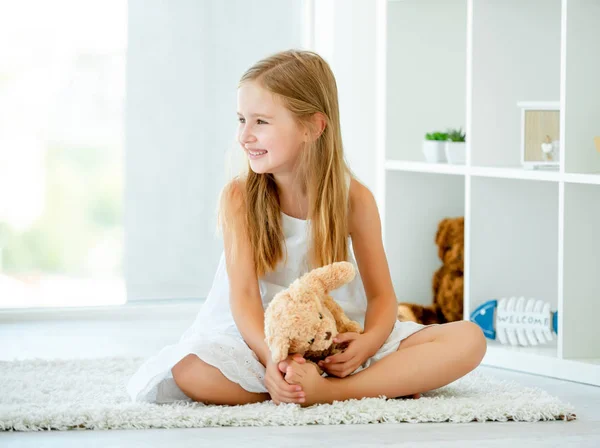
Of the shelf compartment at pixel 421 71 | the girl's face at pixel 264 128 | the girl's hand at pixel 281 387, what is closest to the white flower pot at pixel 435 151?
the shelf compartment at pixel 421 71

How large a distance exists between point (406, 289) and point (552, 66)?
2.04ft

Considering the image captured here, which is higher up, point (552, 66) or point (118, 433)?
point (552, 66)

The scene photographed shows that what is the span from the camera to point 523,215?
2113 mm

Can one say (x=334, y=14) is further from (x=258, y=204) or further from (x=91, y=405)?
(x=91, y=405)

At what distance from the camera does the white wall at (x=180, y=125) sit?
2625 mm

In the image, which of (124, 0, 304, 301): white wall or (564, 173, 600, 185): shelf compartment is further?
(124, 0, 304, 301): white wall

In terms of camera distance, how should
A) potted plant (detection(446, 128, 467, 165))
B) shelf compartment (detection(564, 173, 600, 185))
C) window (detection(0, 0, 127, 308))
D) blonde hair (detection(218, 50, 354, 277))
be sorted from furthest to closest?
window (detection(0, 0, 127, 308)) → potted plant (detection(446, 128, 467, 165)) → shelf compartment (detection(564, 173, 600, 185)) → blonde hair (detection(218, 50, 354, 277))

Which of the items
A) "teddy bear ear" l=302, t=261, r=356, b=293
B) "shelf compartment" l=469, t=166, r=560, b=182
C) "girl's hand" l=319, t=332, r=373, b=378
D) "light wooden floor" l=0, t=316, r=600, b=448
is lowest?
"light wooden floor" l=0, t=316, r=600, b=448

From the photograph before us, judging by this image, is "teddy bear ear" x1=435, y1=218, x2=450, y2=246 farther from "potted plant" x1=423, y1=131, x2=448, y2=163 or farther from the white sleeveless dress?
the white sleeveless dress

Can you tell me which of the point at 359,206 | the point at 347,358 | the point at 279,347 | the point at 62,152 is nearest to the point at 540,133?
the point at 359,206

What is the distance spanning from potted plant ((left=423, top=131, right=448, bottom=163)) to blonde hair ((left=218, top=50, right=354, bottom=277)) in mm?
594

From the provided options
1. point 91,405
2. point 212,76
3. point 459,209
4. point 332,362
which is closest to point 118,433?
point 91,405

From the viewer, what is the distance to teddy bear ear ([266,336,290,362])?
4.55ft

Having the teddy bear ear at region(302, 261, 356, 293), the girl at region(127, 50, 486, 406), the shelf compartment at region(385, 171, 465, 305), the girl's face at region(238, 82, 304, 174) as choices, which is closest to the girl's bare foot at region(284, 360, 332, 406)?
the girl at region(127, 50, 486, 406)
